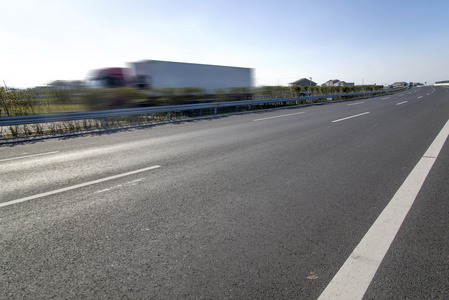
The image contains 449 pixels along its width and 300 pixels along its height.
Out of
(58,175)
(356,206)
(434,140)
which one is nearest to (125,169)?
(58,175)

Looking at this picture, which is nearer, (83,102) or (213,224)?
(213,224)

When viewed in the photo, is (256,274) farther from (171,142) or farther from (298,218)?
(171,142)

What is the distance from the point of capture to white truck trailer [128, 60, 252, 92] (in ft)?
48.9

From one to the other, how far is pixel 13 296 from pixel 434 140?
8.58m

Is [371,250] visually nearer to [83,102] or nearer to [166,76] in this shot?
[83,102]

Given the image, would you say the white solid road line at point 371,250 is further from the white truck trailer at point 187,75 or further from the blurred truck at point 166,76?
the white truck trailer at point 187,75

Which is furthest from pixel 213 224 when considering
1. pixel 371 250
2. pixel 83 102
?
pixel 83 102

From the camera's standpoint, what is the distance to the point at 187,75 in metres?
17.5

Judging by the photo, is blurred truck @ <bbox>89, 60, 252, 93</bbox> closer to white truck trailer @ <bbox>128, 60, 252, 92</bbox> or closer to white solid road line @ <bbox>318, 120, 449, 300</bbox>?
white truck trailer @ <bbox>128, 60, 252, 92</bbox>

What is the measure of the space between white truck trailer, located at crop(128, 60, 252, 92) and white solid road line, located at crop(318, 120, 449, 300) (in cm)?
1478

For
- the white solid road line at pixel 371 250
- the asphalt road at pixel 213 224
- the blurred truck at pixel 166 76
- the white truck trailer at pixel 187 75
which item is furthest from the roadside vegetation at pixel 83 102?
the white solid road line at pixel 371 250

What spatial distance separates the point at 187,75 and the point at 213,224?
16.4 meters

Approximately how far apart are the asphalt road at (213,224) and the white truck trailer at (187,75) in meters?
10.9

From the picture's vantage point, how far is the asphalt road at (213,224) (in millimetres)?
1867
